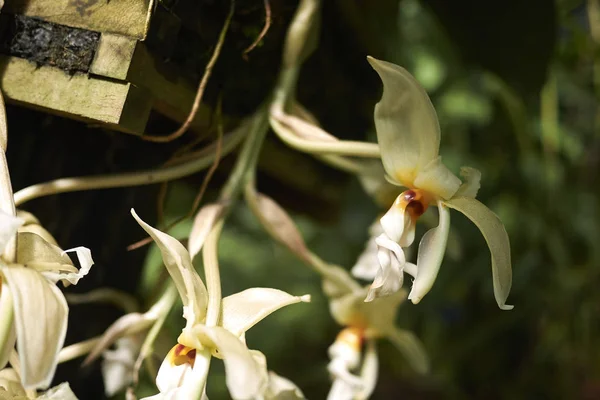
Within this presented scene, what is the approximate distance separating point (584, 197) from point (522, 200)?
0.16 metres

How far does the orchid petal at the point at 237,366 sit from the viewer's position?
260mm

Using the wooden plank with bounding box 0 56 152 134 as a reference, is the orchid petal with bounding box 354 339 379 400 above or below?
below

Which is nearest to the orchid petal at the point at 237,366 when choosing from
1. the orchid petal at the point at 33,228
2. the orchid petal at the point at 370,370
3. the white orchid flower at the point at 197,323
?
the white orchid flower at the point at 197,323

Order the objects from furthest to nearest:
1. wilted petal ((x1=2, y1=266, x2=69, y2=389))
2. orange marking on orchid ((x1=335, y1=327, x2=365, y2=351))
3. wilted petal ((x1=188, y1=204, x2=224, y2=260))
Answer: orange marking on orchid ((x1=335, y1=327, x2=365, y2=351))
wilted petal ((x1=188, y1=204, x2=224, y2=260))
wilted petal ((x1=2, y1=266, x2=69, y2=389))

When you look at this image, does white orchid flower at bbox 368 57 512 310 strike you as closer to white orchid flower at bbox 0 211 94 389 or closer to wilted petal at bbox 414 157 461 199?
wilted petal at bbox 414 157 461 199

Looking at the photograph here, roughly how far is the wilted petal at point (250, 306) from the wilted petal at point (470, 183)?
10cm

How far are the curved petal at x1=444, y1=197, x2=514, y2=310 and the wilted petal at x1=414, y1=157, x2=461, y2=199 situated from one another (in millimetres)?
12

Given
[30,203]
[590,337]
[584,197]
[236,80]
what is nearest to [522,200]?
[584,197]

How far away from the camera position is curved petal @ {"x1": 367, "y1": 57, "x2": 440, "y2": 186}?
0.31 meters

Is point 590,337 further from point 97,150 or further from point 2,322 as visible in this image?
point 2,322

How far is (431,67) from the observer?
3.91 ft

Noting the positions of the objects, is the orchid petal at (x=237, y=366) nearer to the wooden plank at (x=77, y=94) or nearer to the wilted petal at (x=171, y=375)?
the wilted petal at (x=171, y=375)

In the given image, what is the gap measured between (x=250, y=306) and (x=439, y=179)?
0.12 meters

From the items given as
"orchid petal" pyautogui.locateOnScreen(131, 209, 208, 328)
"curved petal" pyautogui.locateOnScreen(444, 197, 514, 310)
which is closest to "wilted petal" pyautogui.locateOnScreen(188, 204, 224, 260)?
"orchid petal" pyautogui.locateOnScreen(131, 209, 208, 328)
